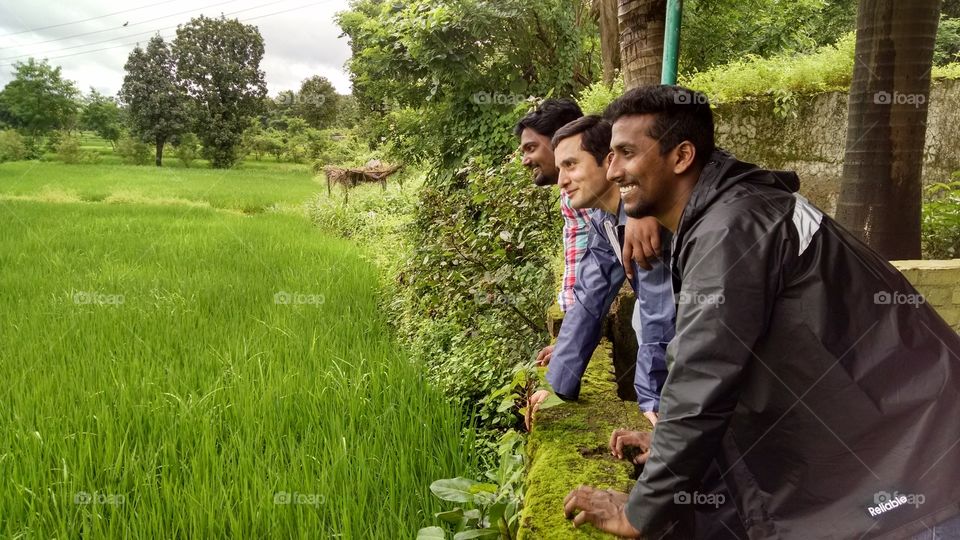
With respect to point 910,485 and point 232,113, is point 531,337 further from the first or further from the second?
point 232,113

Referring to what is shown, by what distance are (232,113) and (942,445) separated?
35.9m

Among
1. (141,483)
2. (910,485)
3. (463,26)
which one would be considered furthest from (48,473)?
(463,26)

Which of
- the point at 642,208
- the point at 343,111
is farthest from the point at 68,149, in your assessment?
the point at 642,208

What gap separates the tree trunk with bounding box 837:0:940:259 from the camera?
149 inches

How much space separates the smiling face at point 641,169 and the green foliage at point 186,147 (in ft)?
116

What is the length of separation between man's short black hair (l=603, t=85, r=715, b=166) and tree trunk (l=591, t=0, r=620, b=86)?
A: 5.36 metres

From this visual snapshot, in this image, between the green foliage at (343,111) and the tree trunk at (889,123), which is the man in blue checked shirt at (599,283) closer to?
the tree trunk at (889,123)

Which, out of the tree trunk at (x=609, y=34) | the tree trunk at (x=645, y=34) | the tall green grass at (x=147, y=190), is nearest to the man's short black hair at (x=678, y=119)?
the tree trunk at (x=645, y=34)

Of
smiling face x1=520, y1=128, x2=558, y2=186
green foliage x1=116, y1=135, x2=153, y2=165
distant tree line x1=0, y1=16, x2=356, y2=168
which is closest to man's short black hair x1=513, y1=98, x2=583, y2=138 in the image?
smiling face x1=520, y1=128, x2=558, y2=186

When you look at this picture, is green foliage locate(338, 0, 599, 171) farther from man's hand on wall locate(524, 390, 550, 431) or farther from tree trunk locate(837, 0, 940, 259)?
man's hand on wall locate(524, 390, 550, 431)

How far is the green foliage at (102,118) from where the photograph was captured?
1747 inches

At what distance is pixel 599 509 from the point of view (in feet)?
4.23

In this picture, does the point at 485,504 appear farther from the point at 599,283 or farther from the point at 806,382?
the point at 806,382

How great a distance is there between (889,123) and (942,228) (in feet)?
3.76
